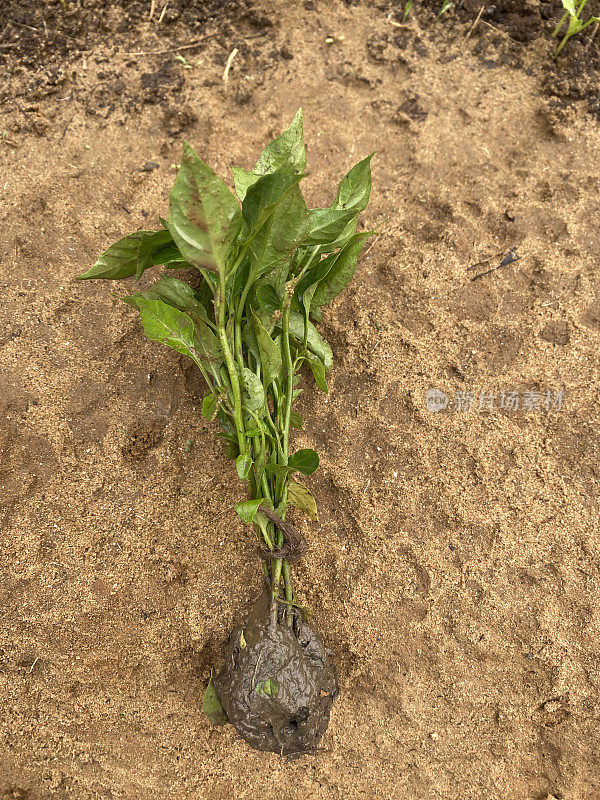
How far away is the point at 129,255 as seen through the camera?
116cm

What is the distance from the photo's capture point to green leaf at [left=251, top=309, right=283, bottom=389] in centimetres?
117

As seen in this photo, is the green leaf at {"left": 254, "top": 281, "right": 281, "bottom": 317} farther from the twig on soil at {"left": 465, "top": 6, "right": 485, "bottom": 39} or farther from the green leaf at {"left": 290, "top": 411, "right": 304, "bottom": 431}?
the twig on soil at {"left": 465, "top": 6, "right": 485, "bottom": 39}

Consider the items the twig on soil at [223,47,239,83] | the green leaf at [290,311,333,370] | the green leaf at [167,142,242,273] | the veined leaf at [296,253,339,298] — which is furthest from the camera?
the twig on soil at [223,47,239,83]

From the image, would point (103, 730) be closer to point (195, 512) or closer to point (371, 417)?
point (195, 512)

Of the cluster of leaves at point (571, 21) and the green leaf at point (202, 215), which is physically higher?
the green leaf at point (202, 215)

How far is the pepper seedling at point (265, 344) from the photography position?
42.3 inches

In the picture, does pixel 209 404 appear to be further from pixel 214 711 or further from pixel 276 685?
pixel 214 711

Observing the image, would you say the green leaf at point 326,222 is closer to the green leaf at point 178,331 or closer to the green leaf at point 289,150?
the green leaf at point 289,150

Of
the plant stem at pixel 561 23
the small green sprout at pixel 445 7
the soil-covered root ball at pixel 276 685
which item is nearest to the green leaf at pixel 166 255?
the soil-covered root ball at pixel 276 685

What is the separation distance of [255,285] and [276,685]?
2.93ft

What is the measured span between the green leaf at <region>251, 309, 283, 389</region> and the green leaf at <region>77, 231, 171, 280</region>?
9.4 inches

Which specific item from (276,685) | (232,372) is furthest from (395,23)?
(276,685)

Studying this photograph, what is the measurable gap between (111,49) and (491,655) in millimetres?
2074

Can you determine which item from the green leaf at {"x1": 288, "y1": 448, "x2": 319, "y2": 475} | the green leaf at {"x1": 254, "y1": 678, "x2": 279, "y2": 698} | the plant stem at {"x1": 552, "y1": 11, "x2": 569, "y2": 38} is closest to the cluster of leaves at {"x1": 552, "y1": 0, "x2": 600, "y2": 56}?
the plant stem at {"x1": 552, "y1": 11, "x2": 569, "y2": 38}
